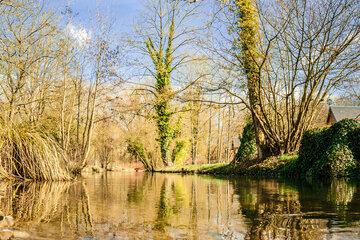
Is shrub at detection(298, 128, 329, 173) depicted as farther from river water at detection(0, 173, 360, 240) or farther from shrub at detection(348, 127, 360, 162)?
river water at detection(0, 173, 360, 240)

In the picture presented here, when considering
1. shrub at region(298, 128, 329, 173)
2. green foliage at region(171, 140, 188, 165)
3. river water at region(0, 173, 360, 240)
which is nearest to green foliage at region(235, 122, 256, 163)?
shrub at region(298, 128, 329, 173)

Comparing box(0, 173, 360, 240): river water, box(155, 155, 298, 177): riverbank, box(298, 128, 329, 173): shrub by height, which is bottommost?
box(0, 173, 360, 240): river water

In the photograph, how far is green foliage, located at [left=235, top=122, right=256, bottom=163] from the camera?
23062 mm

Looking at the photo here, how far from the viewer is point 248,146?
23.1m

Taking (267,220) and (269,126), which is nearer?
(267,220)

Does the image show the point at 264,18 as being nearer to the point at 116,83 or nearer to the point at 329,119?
the point at 116,83

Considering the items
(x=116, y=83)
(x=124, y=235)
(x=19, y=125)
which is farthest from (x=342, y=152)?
(x=116, y=83)

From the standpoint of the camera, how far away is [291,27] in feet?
61.3

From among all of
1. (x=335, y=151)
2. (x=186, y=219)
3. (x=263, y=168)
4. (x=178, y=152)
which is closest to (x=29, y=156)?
(x=186, y=219)

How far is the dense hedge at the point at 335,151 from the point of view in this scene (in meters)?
15.2

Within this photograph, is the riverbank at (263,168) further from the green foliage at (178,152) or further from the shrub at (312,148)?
the green foliage at (178,152)

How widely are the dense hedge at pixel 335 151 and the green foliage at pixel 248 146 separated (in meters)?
6.44

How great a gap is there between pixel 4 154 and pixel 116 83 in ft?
52.4

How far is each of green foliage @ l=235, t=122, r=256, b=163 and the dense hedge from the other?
21.1 ft
